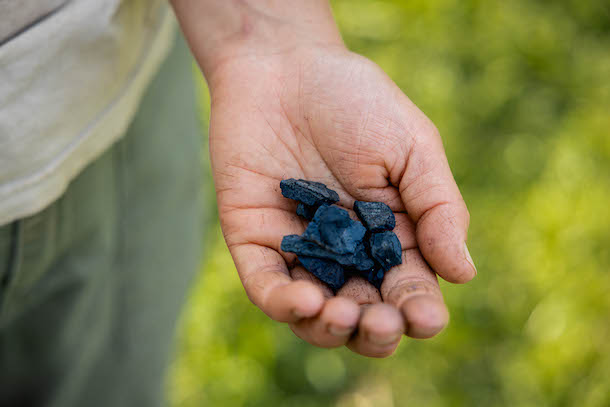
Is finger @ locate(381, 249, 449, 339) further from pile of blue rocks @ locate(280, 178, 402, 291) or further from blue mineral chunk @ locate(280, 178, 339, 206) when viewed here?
blue mineral chunk @ locate(280, 178, 339, 206)

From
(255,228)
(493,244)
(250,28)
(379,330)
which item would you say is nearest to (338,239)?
(255,228)

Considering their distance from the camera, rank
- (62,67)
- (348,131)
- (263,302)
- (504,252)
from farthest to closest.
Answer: (504,252) → (348,131) → (62,67) → (263,302)

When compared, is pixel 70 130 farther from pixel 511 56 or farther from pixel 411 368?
pixel 511 56

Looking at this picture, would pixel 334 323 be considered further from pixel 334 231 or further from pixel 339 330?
pixel 334 231

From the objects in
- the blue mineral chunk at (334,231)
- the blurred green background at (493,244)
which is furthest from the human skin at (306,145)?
the blurred green background at (493,244)

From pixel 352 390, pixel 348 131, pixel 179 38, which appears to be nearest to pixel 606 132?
pixel 352 390
